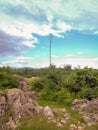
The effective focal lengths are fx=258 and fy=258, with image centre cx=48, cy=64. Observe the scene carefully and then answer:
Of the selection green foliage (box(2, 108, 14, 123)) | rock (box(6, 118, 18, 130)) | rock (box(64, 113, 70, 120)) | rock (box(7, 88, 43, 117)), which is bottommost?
rock (box(6, 118, 18, 130))

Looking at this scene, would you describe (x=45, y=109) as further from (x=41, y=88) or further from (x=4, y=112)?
(x=41, y=88)

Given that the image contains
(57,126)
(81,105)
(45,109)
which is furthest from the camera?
(81,105)

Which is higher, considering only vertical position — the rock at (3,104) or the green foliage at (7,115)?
the rock at (3,104)

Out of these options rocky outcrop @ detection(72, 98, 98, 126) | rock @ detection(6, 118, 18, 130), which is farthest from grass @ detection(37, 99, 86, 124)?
rock @ detection(6, 118, 18, 130)

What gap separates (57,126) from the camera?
19.2m

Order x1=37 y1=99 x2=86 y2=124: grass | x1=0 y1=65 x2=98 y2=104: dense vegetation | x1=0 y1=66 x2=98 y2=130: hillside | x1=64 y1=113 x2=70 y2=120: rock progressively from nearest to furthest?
1. x1=0 y1=66 x2=98 y2=130: hillside
2. x1=37 y1=99 x2=86 y2=124: grass
3. x1=64 y1=113 x2=70 y2=120: rock
4. x1=0 y1=65 x2=98 y2=104: dense vegetation

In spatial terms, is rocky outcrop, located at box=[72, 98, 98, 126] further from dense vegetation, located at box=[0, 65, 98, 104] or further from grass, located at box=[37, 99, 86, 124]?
dense vegetation, located at box=[0, 65, 98, 104]

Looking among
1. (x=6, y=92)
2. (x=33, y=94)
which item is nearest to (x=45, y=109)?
(x=6, y=92)

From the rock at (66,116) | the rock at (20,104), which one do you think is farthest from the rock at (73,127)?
the rock at (20,104)

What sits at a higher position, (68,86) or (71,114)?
(68,86)

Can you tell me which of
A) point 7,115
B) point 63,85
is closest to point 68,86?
point 63,85

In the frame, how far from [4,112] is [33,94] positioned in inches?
354

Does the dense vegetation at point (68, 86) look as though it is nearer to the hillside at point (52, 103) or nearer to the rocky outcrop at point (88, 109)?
the hillside at point (52, 103)

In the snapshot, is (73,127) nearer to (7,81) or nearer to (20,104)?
(20,104)
